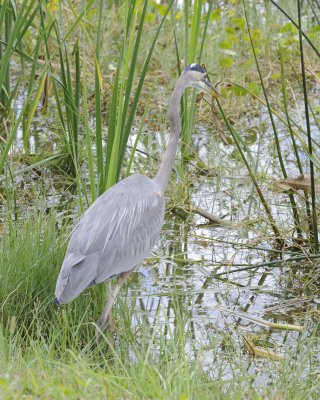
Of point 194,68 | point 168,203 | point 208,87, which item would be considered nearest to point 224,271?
point 168,203

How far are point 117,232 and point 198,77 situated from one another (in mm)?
941

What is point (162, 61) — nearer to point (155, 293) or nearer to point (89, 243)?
point (155, 293)

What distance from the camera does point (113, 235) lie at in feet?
13.4

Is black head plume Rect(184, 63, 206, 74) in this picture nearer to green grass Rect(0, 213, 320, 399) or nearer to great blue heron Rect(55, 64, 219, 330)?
great blue heron Rect(55, 64, 219, 330)

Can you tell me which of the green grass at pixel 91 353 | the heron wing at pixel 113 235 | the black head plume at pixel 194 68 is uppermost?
the black head plume at pixel 194 68

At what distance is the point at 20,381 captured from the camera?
2.71 metres

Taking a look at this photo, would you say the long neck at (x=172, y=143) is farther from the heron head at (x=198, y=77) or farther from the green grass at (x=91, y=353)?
the green grass at (x=91, y=353)

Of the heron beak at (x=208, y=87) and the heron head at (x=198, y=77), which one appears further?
the heron beak at (x=208, y=87)

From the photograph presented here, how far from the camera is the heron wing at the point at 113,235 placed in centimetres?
369

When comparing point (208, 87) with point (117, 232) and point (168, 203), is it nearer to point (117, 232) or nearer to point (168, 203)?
point (117, 232)

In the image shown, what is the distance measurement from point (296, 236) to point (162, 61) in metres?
3.15

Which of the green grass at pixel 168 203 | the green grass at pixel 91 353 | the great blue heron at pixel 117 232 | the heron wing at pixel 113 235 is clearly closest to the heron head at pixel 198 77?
the great blue heron at pixel 117 232

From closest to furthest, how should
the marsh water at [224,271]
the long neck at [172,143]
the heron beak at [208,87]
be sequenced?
the marsh water at [224,271]
the long neck at [172,143]
the heron beak at [208,87]

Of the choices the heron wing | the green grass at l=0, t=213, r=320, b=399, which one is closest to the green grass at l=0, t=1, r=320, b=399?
the green grass at l=0, t=213, r=320, b=399
